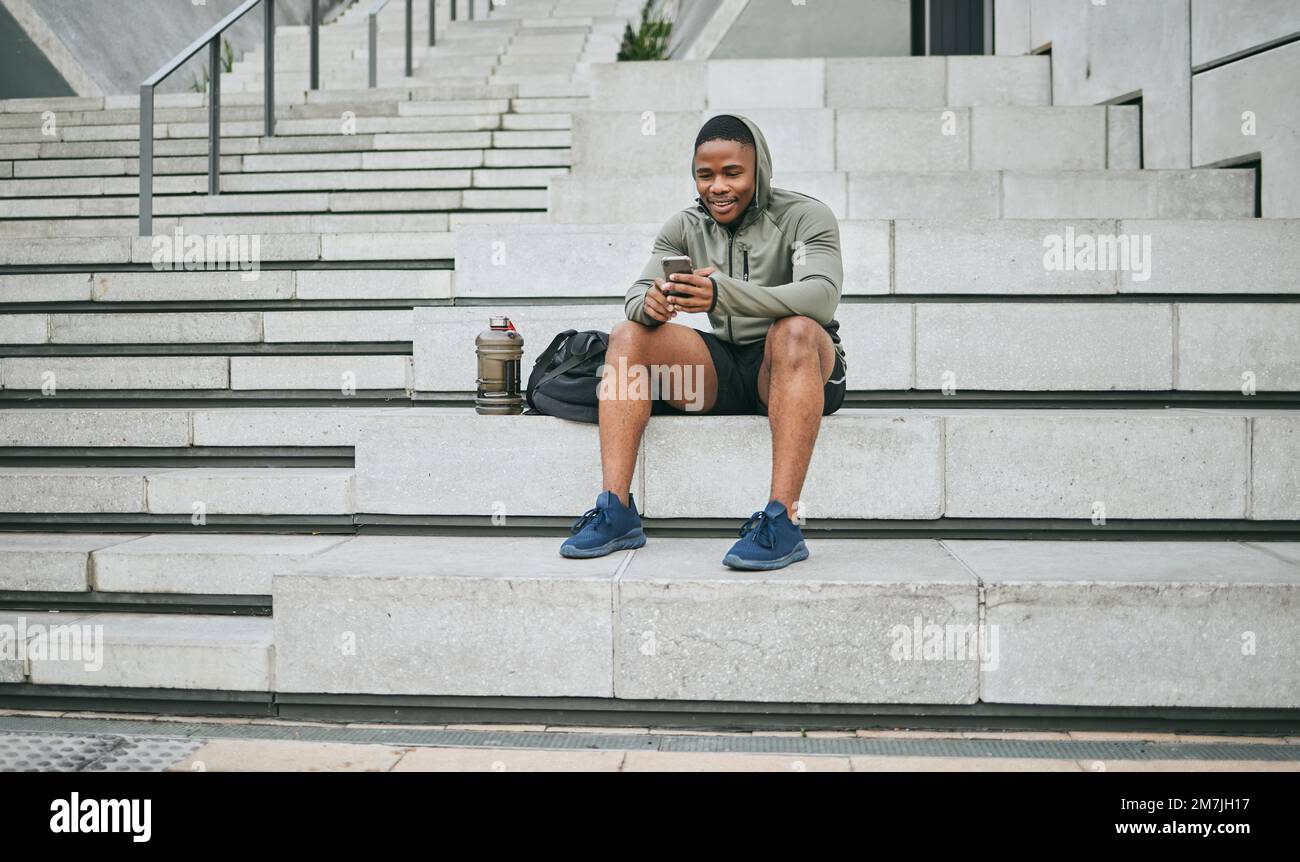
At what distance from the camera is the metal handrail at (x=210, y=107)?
5332mm

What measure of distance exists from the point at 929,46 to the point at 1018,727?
5.69 metres

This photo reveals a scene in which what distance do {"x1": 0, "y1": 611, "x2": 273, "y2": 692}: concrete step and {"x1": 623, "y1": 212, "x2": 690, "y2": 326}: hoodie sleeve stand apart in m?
1.50

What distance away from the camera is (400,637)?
9.45 feet

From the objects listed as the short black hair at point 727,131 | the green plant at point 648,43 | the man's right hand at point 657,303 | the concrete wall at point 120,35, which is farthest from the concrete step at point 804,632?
the concrete wall at point 120,35

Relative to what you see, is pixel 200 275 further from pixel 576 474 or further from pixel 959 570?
pixel 959 570

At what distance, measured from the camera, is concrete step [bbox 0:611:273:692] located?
9.78ft

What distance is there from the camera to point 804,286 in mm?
3059

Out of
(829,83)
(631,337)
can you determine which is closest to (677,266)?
(631,337)

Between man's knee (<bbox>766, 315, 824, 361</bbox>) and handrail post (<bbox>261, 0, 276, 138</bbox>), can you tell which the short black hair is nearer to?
man's knee (<bbox>766, 315, 824, 361</bbox>)

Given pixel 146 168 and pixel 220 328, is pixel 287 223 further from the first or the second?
pixel 220 328

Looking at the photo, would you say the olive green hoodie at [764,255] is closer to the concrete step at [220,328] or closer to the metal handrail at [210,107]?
the concrete step at [220,328]

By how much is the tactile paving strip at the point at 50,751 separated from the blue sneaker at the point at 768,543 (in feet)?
5.93

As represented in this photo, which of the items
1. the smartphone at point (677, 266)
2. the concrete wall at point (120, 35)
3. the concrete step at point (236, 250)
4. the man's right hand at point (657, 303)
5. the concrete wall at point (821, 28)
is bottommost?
the man's right hand at point (657, 303)

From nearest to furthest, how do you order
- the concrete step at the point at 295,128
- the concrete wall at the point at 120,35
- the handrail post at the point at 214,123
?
the handrail post at the point at 214,123 < the concrete step at the point at 295,128 < the concrete wall at the point at 120,35
